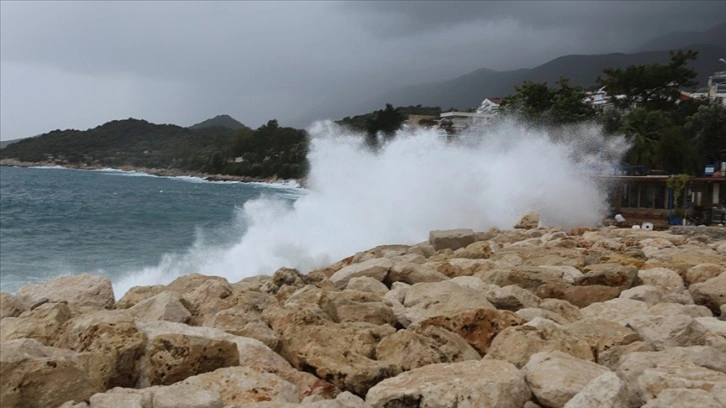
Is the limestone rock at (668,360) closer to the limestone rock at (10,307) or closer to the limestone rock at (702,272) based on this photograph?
the limestone rock at (702,272)

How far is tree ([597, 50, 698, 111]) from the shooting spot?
43750 mm

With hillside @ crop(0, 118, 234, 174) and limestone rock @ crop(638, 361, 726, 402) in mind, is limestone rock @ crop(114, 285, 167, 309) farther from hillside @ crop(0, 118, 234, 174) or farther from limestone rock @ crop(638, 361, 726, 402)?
hillside @ crop(0, 118, 234, 174)

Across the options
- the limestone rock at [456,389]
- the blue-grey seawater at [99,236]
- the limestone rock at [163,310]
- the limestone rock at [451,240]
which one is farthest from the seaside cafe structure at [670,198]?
the limestone rock at [456,389]

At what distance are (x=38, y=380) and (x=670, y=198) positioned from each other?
873 inches

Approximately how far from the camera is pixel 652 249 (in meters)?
10.5

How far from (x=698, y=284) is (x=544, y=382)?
407cm

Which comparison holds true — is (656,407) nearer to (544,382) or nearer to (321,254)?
(544,382)

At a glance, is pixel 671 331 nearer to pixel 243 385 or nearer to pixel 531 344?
pixel 531 344

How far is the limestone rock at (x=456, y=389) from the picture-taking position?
12.1 feet

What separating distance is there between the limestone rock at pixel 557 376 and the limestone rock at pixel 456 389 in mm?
87

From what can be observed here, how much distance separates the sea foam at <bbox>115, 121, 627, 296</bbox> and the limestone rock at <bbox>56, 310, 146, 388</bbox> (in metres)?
10.0

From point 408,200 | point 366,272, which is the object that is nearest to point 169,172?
point 408,200

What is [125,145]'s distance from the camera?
6294 inches

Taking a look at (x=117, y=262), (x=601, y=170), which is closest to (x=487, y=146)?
(x=601, y=170)
